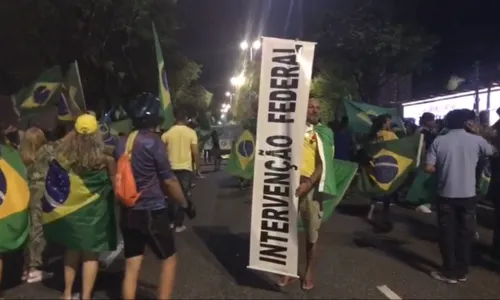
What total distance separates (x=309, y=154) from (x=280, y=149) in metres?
0.46

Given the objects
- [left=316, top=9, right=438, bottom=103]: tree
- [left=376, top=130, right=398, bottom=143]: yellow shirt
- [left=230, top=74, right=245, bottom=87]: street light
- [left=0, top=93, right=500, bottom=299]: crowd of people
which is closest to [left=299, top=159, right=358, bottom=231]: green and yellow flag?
[left=0, top=93, right=500, bottom=299]: crowd of people

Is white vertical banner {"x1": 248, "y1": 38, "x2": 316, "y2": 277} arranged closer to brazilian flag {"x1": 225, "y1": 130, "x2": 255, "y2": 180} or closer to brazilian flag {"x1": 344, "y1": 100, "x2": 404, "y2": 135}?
brazilian flag {"x1": 344, "y1": 100, "x2": 404, "y2": 135}

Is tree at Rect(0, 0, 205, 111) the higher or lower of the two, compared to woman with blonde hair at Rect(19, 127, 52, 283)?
higher

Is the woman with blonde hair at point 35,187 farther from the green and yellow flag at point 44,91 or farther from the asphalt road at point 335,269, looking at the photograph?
the green and yellow flag at point 44,91

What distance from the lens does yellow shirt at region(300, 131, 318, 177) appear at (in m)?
6.06

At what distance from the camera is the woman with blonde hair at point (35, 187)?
647 cm

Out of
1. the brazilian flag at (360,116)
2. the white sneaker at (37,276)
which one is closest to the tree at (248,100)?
the brazilian flag at (360,116)

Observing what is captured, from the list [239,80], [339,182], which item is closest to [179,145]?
Result: [339,182]

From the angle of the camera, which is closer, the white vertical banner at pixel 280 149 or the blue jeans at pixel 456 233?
the white vertical banner at pixel 280 149

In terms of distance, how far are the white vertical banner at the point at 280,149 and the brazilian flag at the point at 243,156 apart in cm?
815

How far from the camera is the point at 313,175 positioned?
601 centimetres

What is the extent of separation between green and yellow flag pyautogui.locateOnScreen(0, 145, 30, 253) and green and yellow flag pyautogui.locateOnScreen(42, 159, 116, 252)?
47cm

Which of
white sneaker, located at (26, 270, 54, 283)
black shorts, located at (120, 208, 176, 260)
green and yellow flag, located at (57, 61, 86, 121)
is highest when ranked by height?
green and yellow flag, located at (57, 61, 86, 121)

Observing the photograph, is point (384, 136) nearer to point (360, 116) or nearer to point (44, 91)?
point (360, 116)
